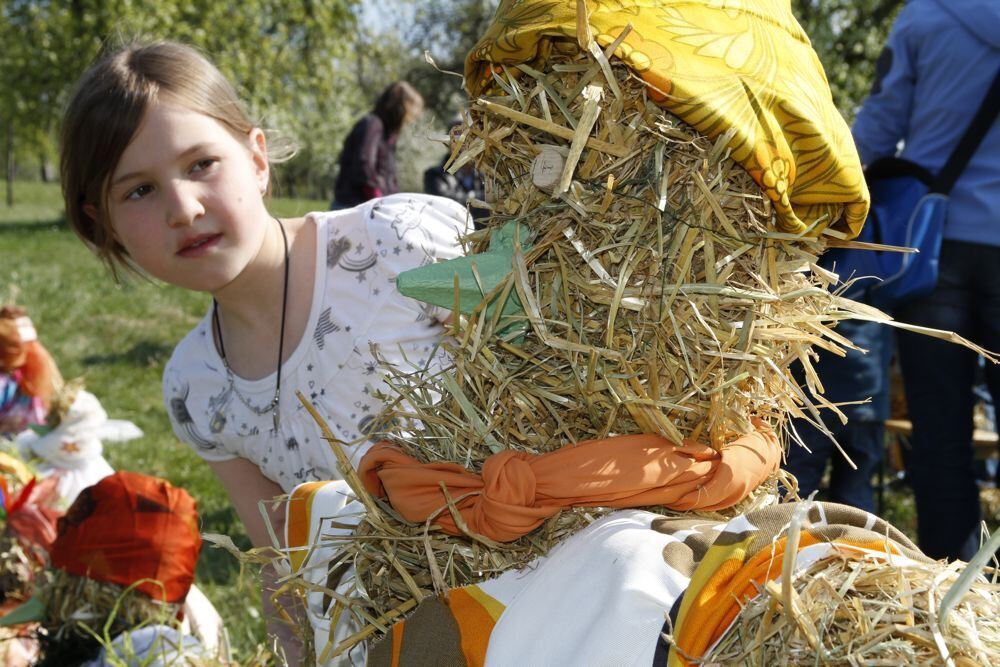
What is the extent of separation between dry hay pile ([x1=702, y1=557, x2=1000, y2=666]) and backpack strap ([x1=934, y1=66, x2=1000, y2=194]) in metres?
2.28

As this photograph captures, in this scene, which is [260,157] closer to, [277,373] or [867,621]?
[277,373]

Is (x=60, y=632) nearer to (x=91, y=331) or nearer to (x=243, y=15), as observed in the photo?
(x=91, y=331)

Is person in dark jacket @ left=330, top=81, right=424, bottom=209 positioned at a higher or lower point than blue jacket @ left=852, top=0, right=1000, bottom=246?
lower

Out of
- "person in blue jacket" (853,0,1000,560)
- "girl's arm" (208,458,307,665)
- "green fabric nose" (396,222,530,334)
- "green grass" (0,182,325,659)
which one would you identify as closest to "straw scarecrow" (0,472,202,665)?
"girl's arm" (208,458,307,665)

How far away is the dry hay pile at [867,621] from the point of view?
37.9 inches

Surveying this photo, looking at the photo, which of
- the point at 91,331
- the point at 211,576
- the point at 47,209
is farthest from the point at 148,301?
the point at 47,209

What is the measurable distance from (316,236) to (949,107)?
6.89 ft

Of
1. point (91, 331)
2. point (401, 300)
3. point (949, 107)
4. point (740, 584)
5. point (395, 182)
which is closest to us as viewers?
point (740, 584)

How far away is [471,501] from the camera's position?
132 cm

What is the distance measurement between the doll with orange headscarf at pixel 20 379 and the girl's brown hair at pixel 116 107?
2.14 m

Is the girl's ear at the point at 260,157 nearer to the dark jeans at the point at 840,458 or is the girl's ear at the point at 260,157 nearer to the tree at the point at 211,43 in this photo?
the dark jeans at the point at 840,458

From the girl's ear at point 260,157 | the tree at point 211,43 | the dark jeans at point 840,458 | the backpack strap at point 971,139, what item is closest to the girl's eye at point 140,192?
the girl's ear at point 260,157

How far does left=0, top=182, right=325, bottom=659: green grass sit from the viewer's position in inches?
158

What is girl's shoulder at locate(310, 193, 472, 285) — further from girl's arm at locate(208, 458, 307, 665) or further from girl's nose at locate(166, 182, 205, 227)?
girl's arm at locate(208, 458, 307, 665)
